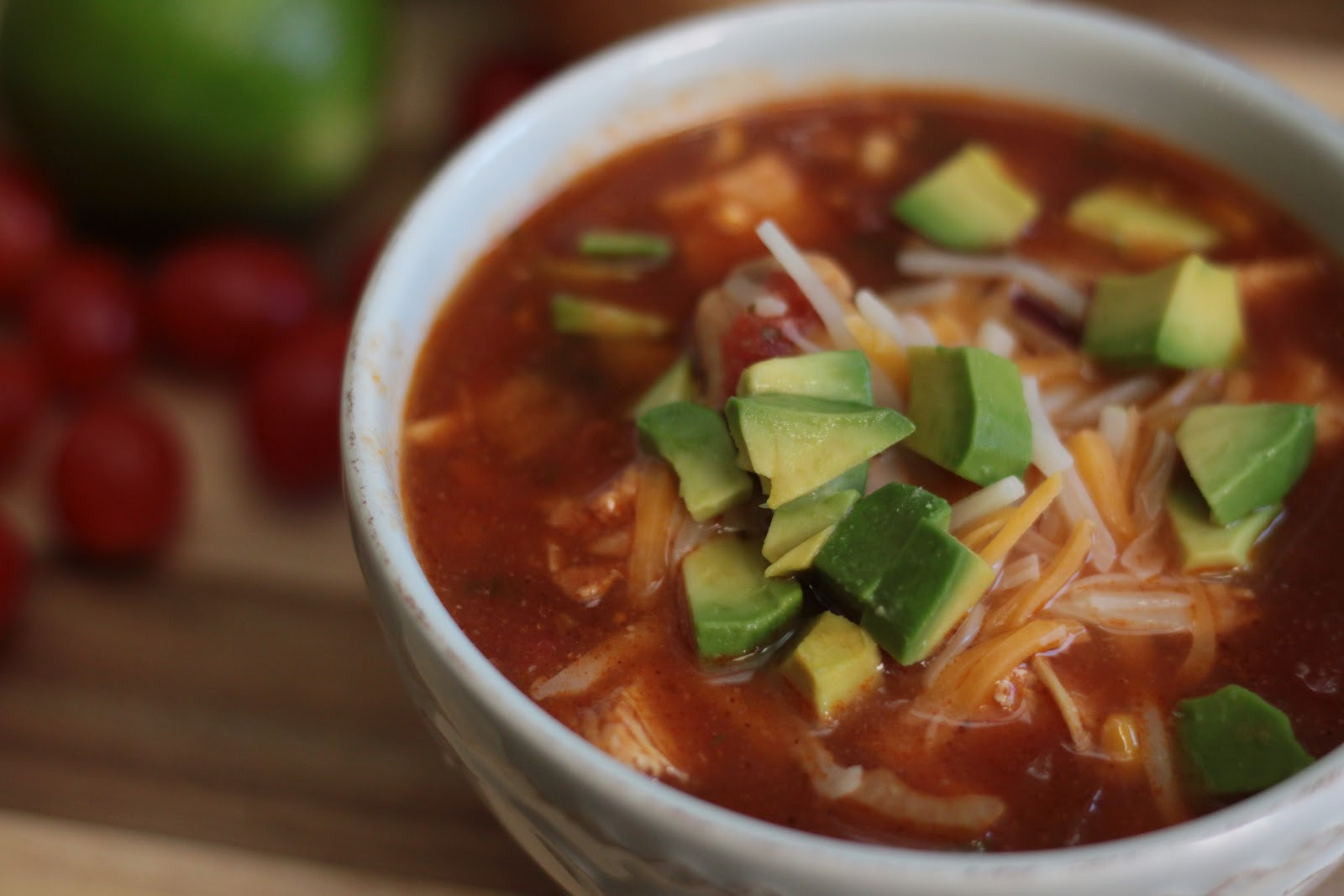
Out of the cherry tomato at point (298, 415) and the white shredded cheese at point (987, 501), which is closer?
the white shredded cheese at point (987, 501)

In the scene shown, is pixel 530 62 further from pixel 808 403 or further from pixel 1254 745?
pixel 1254 745

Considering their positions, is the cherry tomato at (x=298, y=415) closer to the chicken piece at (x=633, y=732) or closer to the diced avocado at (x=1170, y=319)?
the chicken piece at (x=633, y=732)

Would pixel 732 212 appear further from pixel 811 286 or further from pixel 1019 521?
pixel 1019 521

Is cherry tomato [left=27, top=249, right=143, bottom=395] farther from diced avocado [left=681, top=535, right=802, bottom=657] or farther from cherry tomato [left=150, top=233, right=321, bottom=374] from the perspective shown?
diced avocado [left=681, top=535, right=802, bottom=657]

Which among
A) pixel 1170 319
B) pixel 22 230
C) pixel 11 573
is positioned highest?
pixel 1170 319

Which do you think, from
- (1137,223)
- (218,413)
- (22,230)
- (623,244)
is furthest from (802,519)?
(22,230)

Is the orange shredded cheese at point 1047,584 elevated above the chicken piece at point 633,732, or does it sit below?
above

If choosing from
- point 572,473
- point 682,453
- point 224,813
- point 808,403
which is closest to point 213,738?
point 224,813

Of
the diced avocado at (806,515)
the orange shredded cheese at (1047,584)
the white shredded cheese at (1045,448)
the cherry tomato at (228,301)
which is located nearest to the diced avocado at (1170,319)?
the white shredded cheese at (1045,448)
